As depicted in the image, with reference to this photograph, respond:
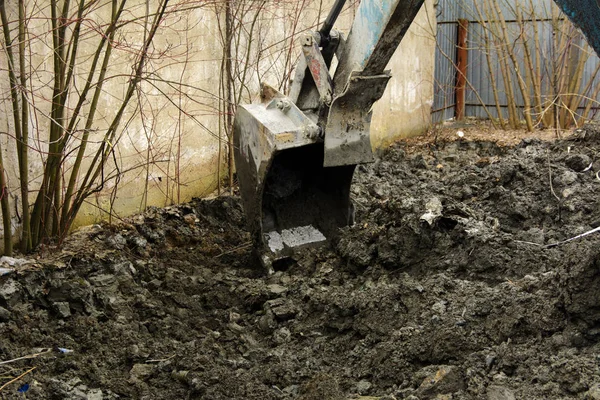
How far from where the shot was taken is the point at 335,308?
477 cm

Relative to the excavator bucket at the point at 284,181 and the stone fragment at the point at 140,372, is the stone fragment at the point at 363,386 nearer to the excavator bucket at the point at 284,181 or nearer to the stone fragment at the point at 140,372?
the stone fragment at the point at 140,372

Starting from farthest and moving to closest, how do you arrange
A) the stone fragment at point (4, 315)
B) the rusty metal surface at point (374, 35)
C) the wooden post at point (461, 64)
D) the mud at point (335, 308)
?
1. the wooden post at point (461, 64)
2. the rusty metal surface at point (374, 35)
3. the stone fragment at point (4, 315)
4. the mud at point (335, 308)

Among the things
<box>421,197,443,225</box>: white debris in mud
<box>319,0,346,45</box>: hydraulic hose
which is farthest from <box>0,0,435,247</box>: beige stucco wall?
<box>421,197,443,225</box>: white debris in mud

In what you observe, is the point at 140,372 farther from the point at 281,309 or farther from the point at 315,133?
the point at 315,133

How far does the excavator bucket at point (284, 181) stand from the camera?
17.0 ft

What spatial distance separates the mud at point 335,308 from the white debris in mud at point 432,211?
0.05 ft

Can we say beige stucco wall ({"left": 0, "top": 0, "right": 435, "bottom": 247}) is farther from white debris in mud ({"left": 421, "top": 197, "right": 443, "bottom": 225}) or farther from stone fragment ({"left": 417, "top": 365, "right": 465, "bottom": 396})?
stone fragment ({"left": 417, "top": 365, "right": 465, "bottom": 396})

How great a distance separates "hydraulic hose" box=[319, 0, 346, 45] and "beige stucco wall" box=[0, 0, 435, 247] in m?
0.88

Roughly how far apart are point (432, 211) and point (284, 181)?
105 cm

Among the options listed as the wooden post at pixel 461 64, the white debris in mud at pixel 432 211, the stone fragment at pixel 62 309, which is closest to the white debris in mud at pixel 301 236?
the white debris in mud at pixel 432 211

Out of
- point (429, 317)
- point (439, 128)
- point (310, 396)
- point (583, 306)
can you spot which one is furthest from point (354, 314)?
point (439, 128)

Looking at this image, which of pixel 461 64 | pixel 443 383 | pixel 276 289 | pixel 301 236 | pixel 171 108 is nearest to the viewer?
pixel 443 383

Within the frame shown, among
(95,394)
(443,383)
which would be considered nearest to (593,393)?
(443,383)

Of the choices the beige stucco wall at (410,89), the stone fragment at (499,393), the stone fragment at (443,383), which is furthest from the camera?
the beige stucco wall at (410,89)
